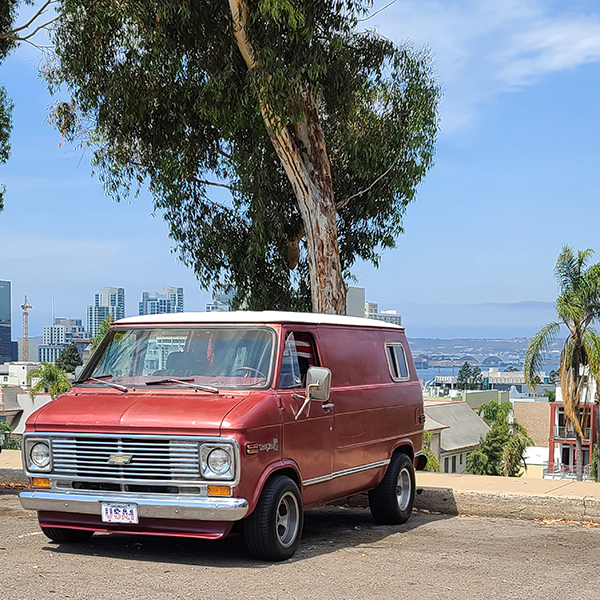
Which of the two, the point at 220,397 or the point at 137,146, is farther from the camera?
the point at 137,146

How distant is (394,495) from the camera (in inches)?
403

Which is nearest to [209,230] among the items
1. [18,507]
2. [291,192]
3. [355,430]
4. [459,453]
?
[291,192]

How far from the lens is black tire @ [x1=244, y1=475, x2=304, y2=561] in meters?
7.87

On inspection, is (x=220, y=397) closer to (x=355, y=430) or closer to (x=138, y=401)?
(x=138, y=401)

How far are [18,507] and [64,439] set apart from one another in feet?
11.8

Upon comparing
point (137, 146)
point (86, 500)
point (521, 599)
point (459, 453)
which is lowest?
point (459, 453)

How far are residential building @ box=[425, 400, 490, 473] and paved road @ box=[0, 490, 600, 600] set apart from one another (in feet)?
211

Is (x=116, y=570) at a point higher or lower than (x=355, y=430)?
lower

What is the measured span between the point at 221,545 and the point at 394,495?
224 centimetres

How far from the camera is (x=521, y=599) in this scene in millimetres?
7023

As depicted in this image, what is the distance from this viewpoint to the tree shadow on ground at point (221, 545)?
8172 mm

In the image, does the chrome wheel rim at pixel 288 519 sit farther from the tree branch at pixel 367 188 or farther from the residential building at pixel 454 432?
the residential building at pixel 454 432

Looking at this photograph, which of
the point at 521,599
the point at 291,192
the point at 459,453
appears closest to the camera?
the point at 521,599

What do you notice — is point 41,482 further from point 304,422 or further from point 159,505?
point 304,422
